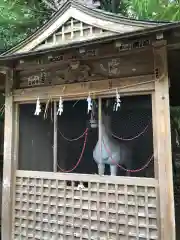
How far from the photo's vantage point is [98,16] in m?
4.74

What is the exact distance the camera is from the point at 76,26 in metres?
4.97

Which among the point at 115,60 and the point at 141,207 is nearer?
the point at 141,207

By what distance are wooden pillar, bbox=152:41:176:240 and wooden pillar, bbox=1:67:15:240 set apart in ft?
9.50

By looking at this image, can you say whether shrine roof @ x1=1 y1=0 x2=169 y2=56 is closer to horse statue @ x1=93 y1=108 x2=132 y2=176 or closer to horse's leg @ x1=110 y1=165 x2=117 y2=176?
horse statue @ x1=93 y1=108 x2=132 y2=176

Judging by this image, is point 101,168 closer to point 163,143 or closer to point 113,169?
point 113,169

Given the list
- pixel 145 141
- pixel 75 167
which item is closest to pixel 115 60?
pixel 145 141

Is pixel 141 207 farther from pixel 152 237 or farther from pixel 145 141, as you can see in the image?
pixel 145 141

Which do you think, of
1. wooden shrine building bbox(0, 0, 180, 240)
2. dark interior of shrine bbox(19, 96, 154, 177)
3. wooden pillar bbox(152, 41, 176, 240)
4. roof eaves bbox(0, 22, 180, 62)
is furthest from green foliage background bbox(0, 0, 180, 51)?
dark interior of shrine bbox(19, 96, 154, 177)

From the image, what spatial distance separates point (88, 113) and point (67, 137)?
65 centimetres

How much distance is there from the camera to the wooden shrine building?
13.4 ft

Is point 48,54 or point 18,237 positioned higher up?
point 48,54

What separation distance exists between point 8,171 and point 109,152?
6.98 ft

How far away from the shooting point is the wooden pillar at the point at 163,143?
3924 millimetres

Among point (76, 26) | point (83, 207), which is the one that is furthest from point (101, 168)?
point (76, 26)
